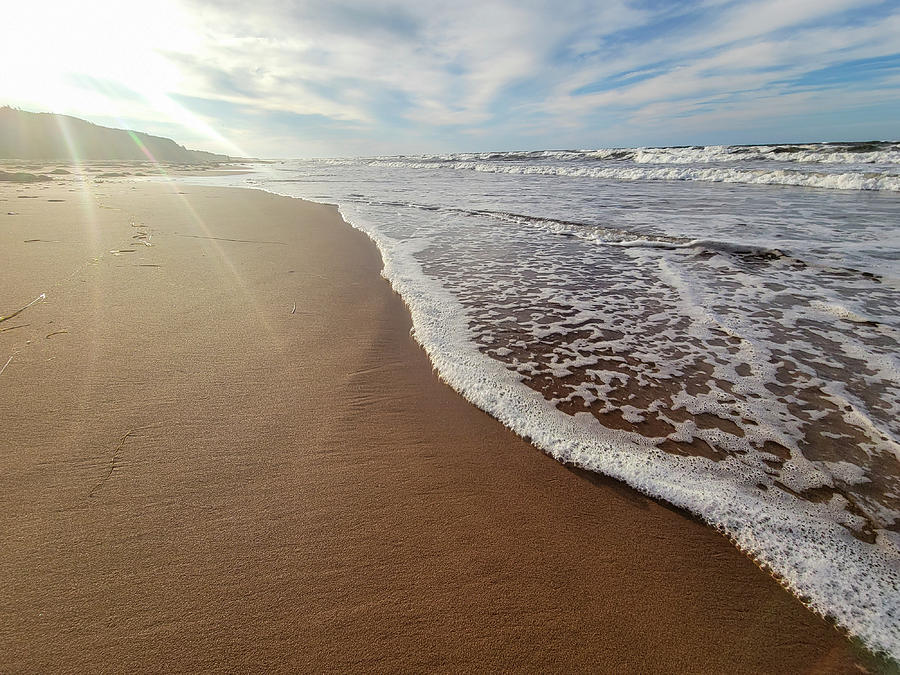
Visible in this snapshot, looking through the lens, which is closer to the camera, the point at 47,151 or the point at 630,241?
the point at 630,241

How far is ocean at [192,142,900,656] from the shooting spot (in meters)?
1.56

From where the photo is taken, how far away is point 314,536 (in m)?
1.44

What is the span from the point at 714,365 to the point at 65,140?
4884cm

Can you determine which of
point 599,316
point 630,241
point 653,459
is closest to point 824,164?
point 630,241

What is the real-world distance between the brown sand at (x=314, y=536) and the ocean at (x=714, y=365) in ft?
0.66

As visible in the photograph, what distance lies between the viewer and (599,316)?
3.57 metres

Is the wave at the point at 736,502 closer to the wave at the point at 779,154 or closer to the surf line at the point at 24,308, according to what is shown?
the surf line at the point at 24,308

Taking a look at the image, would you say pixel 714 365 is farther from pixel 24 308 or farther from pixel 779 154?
pixel 779 154

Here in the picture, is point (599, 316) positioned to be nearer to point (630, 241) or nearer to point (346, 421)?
point (346, 421)

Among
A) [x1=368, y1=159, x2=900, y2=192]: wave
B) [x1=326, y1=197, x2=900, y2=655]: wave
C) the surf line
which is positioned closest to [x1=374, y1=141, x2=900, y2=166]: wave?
[x1=368, y1=159, x2=900, y2=192]: wave

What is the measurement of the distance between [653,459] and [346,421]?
1.53m

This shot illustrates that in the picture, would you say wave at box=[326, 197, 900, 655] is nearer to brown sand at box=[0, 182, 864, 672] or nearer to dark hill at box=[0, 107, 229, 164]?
brown sand at box=[0, 182, 864, 672]

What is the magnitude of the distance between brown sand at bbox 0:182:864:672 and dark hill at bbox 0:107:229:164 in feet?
142

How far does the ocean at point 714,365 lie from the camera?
1561 millimetres
